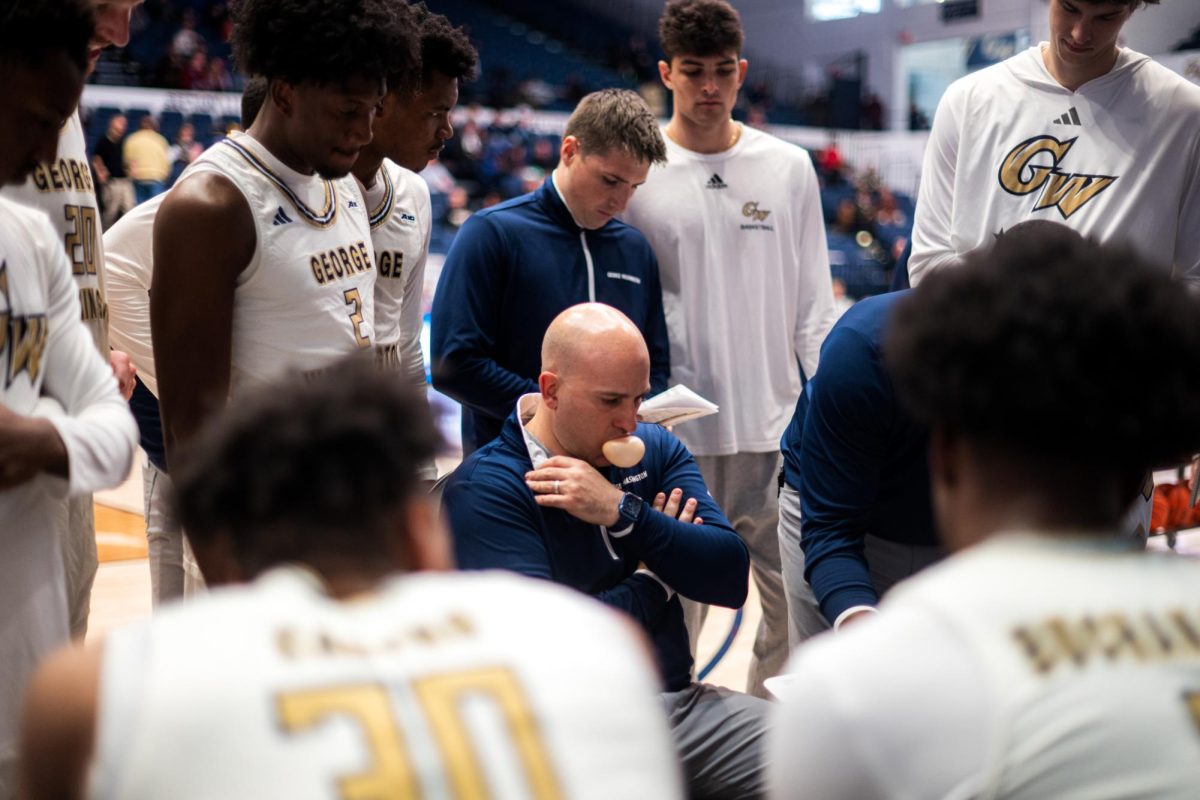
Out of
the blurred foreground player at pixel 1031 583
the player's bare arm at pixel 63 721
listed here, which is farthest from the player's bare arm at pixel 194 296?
the blurred foreground player at pixel 1031 583

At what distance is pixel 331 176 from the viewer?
2.62 m

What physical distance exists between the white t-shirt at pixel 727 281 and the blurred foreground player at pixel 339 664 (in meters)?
2.62

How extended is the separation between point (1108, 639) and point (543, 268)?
2545 mm

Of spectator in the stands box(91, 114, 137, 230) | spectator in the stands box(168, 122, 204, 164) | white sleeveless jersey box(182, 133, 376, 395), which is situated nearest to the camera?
white sleeveless jersey box(182, 133, 376, 395)

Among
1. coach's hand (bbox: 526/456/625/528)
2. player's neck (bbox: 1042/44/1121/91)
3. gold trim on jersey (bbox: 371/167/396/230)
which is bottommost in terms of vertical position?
coach's hand (bbox: 526/456/625/528)

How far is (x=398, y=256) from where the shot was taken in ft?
10.9

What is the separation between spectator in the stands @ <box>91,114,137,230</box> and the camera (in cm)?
1100

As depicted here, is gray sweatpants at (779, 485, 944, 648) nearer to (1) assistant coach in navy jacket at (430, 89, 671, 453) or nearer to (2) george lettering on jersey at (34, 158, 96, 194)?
(1) assistant coach in navy jacket at (430, 89, 671, 453)

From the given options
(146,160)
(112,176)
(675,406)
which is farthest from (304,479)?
(146,160)

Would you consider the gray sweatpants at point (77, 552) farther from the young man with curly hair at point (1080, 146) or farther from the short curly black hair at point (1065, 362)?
the young man with curly hair at point (1080, 146)

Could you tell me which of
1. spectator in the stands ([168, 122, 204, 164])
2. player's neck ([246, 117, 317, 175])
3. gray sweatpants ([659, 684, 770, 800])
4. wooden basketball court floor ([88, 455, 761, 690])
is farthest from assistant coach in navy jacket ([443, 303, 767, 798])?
spectator in the stands ([168, 122, 204, 164])

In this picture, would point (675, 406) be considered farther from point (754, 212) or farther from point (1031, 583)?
point (1031, 583)

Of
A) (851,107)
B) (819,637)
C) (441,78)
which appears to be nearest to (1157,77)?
(819,637)

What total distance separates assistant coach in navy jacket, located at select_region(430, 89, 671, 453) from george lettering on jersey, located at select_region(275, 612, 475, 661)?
2.23 m
